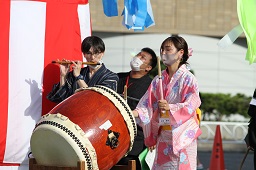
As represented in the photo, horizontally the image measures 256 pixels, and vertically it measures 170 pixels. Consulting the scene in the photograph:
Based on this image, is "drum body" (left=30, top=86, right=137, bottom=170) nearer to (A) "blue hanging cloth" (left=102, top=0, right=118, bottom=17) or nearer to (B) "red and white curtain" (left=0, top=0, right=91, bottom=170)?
(B) "red and white curtain" (left=0, top=0, right=91, bottom=170)

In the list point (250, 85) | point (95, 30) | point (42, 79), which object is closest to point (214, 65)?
point (250, 85)

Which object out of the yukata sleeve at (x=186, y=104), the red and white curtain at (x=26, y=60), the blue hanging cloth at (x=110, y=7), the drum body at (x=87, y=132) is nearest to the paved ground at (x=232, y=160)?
the blue hanging cloth at (x=110, y=7)

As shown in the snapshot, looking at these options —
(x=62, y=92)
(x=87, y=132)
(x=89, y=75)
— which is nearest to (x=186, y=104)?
(x=87, y=132)

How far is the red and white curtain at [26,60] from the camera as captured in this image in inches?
261

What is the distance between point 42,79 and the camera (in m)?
6.77

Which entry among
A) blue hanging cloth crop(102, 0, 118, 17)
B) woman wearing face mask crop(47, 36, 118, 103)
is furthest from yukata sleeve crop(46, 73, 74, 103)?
blue hanging cloth crop(102, 0, 118, 17)

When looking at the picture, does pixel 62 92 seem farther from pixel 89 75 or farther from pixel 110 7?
pixel 110 7

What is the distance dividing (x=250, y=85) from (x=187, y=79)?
18.2 meters

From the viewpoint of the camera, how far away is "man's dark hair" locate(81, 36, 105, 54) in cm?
649

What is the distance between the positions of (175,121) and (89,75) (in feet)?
3.34

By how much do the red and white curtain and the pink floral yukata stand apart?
1.01m

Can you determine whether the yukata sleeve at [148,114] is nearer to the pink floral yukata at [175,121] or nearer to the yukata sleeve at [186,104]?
the pink floral yukata at [175,121]

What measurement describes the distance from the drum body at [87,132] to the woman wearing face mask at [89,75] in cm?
63

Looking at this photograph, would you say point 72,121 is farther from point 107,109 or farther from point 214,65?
point 214,65
